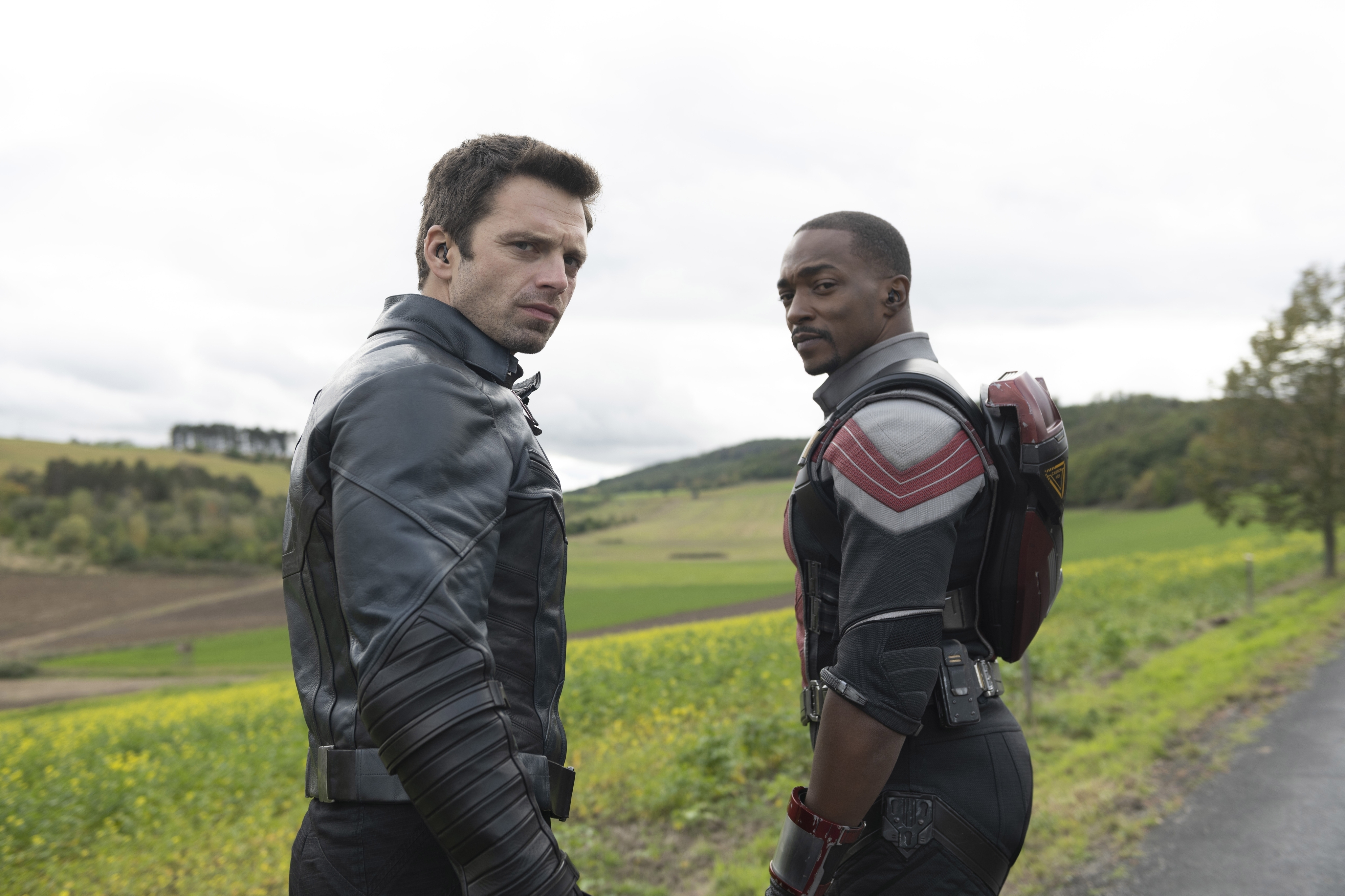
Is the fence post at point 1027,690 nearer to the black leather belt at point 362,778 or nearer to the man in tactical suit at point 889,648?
the man in tactical suit at point 889,648

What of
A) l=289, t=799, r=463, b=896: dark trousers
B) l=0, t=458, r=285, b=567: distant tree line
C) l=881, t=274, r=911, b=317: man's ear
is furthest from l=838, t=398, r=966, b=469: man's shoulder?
l=0, t=458, r=285, b=567: distant tree line

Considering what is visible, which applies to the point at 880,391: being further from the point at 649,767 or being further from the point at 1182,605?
the point at 1182,605

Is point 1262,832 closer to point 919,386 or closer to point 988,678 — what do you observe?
point 988,678

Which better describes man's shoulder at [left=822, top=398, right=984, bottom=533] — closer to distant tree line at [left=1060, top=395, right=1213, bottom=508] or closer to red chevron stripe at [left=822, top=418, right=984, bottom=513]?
red chevron stripe at [left=822, top=418, right=984, bottom=513]

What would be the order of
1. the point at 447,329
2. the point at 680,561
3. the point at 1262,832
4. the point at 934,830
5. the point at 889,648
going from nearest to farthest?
the point at 447,329 → the point at 889,648 → the point at 934,830 → the point at 1262,832 → the point at 680,561

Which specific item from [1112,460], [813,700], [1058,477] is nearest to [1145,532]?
[1112,460]

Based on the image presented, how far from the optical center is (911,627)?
204cm

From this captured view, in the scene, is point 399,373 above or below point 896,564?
above

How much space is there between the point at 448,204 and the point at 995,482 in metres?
1.62

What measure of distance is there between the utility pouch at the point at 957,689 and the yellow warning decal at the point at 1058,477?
0.52 meters

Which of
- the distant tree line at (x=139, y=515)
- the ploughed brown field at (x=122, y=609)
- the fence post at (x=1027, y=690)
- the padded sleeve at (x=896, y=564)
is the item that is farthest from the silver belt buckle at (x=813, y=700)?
the distant tree line at (x=139, y=515)

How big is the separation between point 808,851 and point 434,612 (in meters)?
1.23

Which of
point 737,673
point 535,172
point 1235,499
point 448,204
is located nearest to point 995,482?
point 535,172

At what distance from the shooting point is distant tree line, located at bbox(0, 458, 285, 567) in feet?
239
